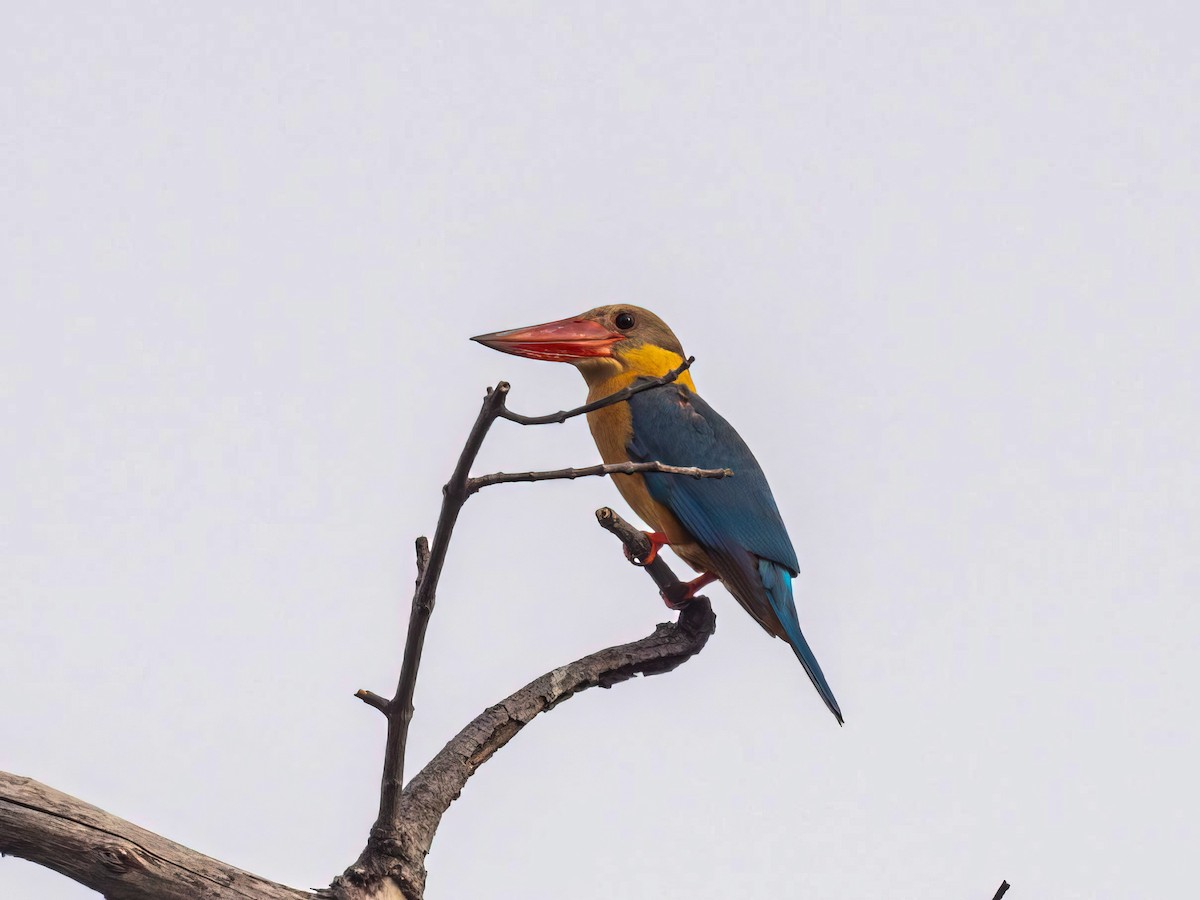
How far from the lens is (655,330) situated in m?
5.07

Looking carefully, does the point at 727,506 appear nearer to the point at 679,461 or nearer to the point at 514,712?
the point at 679,461

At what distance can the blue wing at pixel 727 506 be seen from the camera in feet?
14.8

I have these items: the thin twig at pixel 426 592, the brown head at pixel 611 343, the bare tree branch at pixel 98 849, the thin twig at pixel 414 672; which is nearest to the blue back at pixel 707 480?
the brown head at pixel 611 343

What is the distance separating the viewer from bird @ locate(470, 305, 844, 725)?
453 centimetres

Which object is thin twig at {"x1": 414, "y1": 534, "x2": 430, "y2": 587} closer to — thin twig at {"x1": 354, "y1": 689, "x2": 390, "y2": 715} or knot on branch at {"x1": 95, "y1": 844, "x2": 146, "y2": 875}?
thin twig at {"x1": 354, "y1": 689, "x2": 390, "y2": 715}

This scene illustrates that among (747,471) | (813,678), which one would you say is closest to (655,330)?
(747,471)

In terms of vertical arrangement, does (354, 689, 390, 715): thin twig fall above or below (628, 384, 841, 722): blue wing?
below

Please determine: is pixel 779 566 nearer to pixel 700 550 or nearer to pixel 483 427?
pixel 700 550

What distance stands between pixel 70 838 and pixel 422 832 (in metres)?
0.96

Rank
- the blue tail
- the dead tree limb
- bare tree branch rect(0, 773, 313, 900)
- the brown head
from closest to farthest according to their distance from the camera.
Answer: the dead tree limb, bare tree branch rect(0, 773, 313, 900), the blue tail, the brown head

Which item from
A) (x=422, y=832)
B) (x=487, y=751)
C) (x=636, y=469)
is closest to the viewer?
(x=636, y=469)

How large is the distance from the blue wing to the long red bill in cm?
30

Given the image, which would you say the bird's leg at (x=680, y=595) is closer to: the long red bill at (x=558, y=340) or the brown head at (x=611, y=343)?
the brown head at (x=611, y=343)

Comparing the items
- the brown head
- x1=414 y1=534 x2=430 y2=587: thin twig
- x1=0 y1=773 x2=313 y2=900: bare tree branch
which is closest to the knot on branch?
x1=0 y1=773 x2=313 y2=900: bare tree branch
